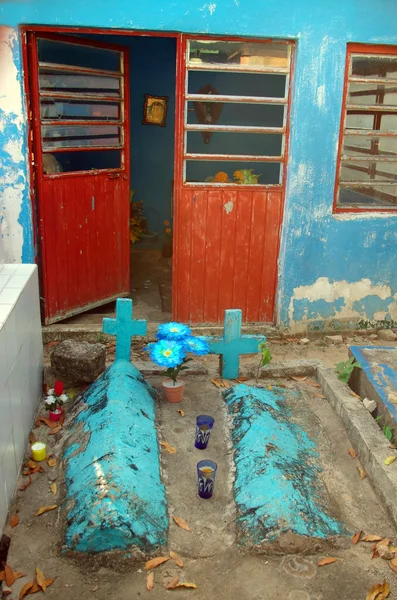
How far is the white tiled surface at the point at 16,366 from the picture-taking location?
3.42m

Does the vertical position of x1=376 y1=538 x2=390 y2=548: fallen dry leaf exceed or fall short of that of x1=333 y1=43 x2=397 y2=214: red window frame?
it falls short

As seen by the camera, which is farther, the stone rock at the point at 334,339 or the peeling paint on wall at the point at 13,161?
the stone rock at the point at 334,339

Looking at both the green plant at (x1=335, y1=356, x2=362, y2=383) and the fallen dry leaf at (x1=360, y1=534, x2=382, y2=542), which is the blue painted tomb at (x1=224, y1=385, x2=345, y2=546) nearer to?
Result: the fallen dry leaf at (x1=360, y1=534, x2=382, y2=542)

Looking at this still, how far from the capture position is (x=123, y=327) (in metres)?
4.90

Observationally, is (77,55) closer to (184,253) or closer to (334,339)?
(184,253)

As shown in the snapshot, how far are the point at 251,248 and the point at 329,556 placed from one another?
354cm

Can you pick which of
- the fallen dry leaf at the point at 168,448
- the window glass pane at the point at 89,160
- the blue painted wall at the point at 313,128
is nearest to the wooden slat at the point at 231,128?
the blue painted wall at the point at 313,128

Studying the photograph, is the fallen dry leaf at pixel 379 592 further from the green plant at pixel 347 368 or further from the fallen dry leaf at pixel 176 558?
the green plant at pixel 347 368

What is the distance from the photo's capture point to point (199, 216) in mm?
6051

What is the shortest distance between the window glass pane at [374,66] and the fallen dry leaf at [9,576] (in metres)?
5.29

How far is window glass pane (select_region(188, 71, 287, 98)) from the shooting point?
8867 mm

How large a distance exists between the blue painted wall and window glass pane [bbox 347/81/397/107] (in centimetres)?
30

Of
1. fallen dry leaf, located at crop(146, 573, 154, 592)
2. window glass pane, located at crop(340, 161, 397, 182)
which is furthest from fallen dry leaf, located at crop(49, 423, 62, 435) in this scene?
window glass pane, located at crop(340, 161, 397, 182)

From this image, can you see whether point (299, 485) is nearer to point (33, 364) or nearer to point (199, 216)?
point (33, 364)
